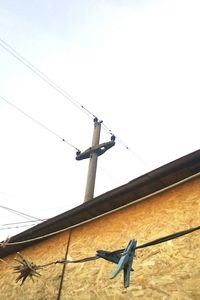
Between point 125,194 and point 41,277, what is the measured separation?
3063 millimetres

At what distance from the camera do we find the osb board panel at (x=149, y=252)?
5332 mm

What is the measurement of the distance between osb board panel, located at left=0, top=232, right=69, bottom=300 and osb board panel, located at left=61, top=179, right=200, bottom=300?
387mm

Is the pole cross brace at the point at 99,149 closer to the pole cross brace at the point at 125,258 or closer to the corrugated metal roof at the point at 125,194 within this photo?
the corrugated metal roof at the point at 125,194

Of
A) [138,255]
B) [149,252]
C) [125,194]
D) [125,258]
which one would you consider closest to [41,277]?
[138,255]

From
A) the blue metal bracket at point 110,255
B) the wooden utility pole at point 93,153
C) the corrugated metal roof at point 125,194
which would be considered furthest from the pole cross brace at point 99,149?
the blue metal bracket at point 110,255

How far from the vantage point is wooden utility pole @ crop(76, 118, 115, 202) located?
10430 mm

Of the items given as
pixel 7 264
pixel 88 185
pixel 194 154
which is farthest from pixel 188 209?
pixel 7 264

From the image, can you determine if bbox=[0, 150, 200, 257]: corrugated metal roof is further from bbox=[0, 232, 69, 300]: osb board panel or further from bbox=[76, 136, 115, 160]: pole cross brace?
bbox=[76, 136, 115, 160]: pole cross brace

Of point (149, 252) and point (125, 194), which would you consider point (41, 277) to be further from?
point (149, 252)

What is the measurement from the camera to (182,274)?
5.28 metres

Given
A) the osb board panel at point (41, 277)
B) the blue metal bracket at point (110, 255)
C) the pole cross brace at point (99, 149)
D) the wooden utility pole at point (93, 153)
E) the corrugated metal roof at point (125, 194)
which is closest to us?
the blue metal bracket at point (110, 255)

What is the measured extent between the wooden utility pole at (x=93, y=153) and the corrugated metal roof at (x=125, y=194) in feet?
6.85

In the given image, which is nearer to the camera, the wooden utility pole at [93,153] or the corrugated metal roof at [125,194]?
the corrugated metal roof at [125,194]

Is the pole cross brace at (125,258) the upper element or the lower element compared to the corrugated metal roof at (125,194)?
lower
